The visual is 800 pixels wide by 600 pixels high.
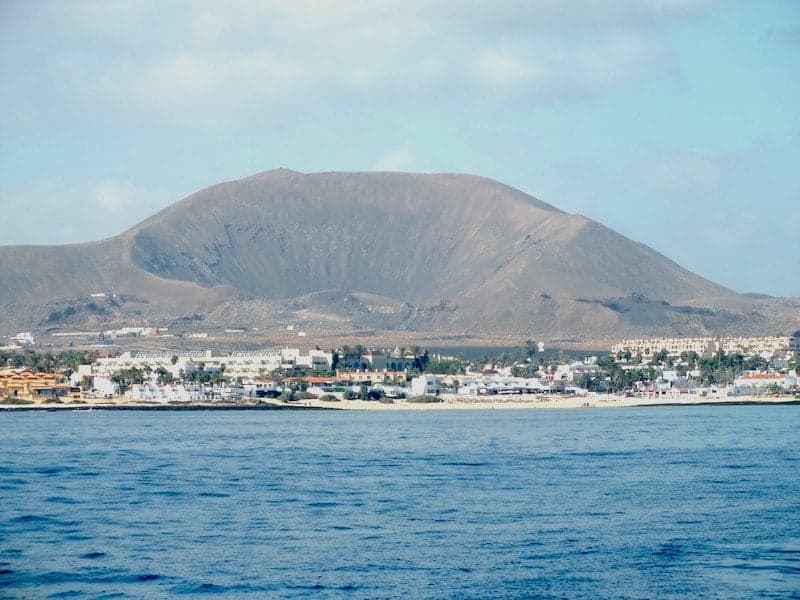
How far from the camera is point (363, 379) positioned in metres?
119

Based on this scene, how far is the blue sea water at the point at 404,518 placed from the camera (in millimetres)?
23656

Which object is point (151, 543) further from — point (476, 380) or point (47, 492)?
point (476, 380)

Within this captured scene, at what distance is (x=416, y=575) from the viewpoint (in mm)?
24109

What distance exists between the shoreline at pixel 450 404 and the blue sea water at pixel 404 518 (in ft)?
133

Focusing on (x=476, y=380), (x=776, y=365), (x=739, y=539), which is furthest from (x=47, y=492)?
(x=776, y=365)

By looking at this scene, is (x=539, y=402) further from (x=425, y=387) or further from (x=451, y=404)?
(x=425, y=387)

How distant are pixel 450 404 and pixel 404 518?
6986cm

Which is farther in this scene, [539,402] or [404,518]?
[539,402]

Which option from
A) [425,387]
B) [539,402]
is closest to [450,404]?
[539,402]

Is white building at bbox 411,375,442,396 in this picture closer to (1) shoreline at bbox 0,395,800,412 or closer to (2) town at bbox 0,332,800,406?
(2) town at bbox 0,332,800,406

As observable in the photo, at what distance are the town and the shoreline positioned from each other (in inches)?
38.3

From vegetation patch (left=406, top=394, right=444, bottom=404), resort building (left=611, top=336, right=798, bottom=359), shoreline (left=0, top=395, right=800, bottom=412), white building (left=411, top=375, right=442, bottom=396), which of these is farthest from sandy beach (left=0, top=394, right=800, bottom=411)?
resort building (left=611, top=336, right=798, bottom=359)

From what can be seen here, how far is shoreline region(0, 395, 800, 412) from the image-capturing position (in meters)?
95.8

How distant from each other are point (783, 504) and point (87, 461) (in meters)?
22.5
